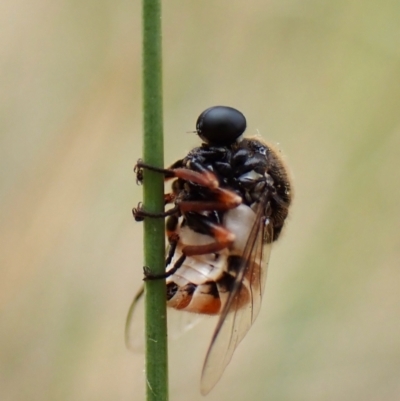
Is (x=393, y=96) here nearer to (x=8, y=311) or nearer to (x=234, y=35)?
(x=234, y=35)

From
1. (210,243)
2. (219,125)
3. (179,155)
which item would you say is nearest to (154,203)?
(210,243)

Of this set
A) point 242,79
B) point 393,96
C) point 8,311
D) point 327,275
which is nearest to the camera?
point 8,311

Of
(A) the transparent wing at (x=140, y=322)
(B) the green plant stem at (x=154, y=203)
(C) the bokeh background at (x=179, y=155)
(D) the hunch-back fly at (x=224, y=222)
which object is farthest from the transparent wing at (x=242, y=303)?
(C) the bokeh background at (x=179, y=155)

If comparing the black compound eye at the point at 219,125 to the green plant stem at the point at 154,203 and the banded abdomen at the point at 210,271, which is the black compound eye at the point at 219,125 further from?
the green plant stem at the point at 154,203

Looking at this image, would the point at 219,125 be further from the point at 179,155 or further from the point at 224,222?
the point at 179,155

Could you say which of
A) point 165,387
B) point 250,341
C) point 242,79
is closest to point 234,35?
point 242,79

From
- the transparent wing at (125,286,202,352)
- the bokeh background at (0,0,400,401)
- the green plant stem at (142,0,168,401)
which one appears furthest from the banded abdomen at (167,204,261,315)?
the bokeh background at (0,0,400,401)

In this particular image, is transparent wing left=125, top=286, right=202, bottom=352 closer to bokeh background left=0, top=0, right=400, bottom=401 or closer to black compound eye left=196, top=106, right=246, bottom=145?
black compound eye left=196, top=106, right=246, bottom=145
